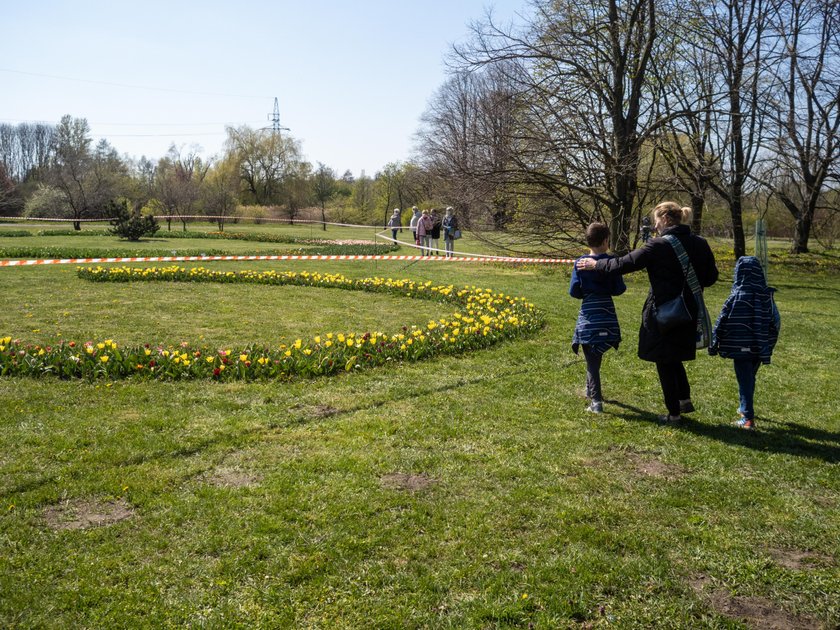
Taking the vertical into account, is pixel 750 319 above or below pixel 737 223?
below

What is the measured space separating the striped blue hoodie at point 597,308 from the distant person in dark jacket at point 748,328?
2.60 ft

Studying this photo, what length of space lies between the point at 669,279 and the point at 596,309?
2.27 ft

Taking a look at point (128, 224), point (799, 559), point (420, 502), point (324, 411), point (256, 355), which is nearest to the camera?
point (799, 559)

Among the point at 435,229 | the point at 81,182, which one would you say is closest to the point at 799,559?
the point at 435,229

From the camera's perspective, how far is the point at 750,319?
518 centimetres

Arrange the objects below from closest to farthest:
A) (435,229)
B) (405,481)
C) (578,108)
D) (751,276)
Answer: (405,481), (751,276), (578,108), (435,229)

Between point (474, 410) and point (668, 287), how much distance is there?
1.85 m

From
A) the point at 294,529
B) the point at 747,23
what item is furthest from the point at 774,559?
the point at 747,23

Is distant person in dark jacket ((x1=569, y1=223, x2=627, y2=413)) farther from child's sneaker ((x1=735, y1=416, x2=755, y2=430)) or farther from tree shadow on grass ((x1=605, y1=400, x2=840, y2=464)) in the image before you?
child's sneaker ((x1=735, y1=416, x2=755, y2=430))

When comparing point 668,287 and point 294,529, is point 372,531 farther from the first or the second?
point 668,287

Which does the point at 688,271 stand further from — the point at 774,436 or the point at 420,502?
the point at 420,502

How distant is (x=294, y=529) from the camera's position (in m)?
3.45

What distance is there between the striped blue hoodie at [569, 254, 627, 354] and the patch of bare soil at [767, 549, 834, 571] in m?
2.32

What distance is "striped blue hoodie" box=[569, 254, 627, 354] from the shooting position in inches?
215
